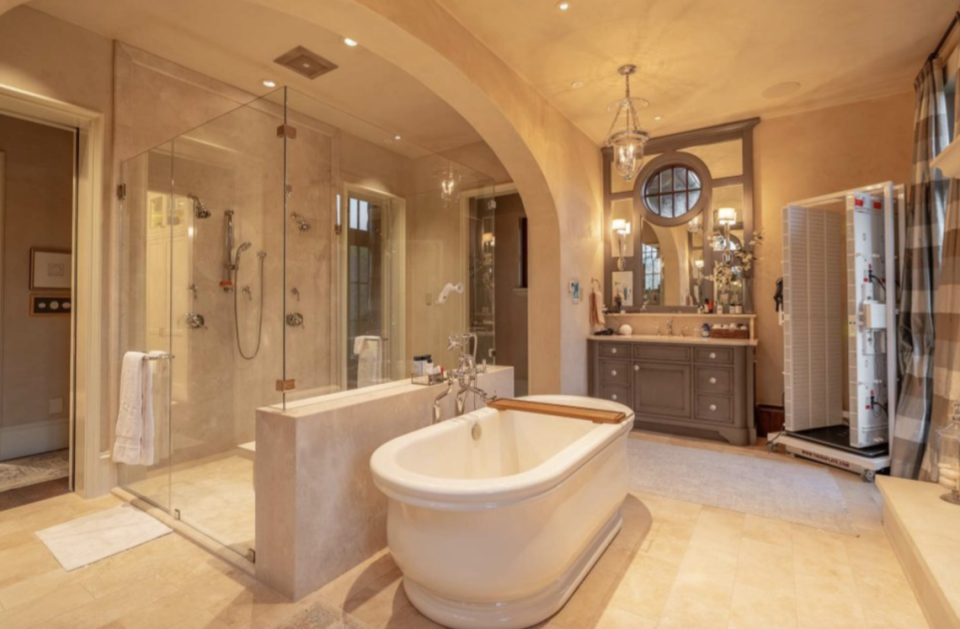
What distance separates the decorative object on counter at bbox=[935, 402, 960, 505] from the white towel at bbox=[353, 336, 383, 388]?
2.93 meters

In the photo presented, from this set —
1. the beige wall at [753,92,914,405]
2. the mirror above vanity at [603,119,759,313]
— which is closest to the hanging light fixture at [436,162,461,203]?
the mirror above vanity at [603,119,759,313]

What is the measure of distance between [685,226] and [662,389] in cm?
164

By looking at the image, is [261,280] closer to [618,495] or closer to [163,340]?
[163,340]

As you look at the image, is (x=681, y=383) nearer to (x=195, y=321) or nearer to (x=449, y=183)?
(x=449, y=183)

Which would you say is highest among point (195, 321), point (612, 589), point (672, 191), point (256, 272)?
point (672, 191)

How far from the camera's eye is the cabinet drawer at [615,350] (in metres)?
4.31

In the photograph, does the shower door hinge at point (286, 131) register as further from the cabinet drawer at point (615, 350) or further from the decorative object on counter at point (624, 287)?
the decorative object on counter at point (624, 287)

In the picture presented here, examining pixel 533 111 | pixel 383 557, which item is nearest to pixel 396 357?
pixel 383 557

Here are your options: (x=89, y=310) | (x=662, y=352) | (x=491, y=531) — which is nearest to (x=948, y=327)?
(x=662, y=352)

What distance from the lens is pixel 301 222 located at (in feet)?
9.61

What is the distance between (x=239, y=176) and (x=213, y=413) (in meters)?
1.74

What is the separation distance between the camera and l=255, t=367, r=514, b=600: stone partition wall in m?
1.86

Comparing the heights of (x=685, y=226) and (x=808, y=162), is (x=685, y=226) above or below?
below

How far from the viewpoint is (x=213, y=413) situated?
11.1 ft
